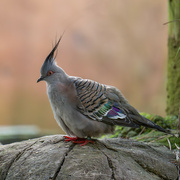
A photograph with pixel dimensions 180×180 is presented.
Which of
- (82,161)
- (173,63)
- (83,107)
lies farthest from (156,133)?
(82,161)

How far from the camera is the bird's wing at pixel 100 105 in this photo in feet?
9.78

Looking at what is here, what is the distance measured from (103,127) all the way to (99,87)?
43cm

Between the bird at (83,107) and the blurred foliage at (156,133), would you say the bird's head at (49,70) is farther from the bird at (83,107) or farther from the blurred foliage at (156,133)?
the blurred foliage at (156,133)

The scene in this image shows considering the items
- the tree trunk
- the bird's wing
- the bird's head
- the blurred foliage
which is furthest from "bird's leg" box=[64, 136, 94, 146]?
the tree trunk

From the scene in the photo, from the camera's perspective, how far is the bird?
2945 mm

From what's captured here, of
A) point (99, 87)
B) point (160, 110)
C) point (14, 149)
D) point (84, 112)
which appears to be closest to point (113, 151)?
point (84, 112)

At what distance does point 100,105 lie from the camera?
9.95 ft

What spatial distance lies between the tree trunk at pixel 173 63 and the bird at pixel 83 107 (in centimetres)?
139

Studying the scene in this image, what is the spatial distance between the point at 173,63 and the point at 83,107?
2107mm

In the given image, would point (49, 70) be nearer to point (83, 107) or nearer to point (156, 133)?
point (83, 107)

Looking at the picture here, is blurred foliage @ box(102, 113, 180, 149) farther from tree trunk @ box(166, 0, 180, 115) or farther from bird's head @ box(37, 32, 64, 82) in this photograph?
bird's head @ box(37, 32, 64, 82)

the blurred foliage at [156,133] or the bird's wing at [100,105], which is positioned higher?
the bird's wing at [100,105]

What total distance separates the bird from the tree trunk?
1391 millimetres

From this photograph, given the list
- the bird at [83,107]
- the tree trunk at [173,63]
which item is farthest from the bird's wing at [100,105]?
the tree trunk at [173,63]
